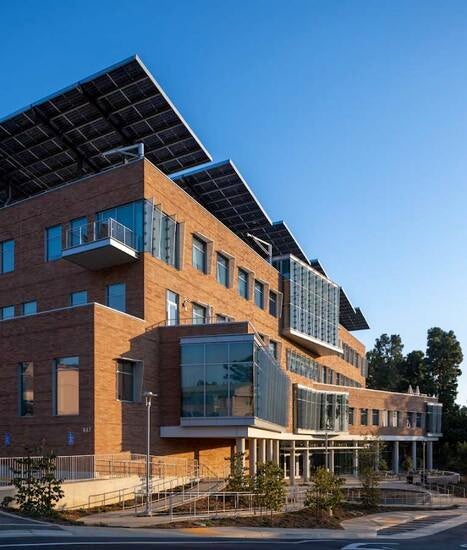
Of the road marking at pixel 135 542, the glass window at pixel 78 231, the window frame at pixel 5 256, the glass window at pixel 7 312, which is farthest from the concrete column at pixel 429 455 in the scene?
the road marking at pixel 135 542

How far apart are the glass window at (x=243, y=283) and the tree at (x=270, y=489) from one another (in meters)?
19.9

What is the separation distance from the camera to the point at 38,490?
22.8 metres

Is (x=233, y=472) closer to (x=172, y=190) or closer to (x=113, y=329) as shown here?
(x=113, y=329)

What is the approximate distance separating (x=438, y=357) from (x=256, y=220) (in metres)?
68.3

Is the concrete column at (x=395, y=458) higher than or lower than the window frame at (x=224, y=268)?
lower

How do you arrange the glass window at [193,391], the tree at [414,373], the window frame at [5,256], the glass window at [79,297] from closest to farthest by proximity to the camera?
1. the glass window at [193,391]
2. the glass window at [79,297]
3. the window frame at [5,256]
4. the tree at [414,373]

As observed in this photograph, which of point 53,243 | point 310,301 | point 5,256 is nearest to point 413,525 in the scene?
point 53,243

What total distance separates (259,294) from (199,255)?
10.6 m

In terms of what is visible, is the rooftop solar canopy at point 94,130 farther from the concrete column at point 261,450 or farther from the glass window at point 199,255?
the concrete column at point 261,450

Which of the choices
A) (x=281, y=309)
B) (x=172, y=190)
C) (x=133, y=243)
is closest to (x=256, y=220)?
(x=281, y=309)

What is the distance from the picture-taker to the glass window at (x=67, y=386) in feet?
107

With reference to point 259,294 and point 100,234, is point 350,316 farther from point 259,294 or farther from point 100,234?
point 100,234

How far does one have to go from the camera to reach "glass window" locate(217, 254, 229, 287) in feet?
151

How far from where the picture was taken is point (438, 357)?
4451 inches
